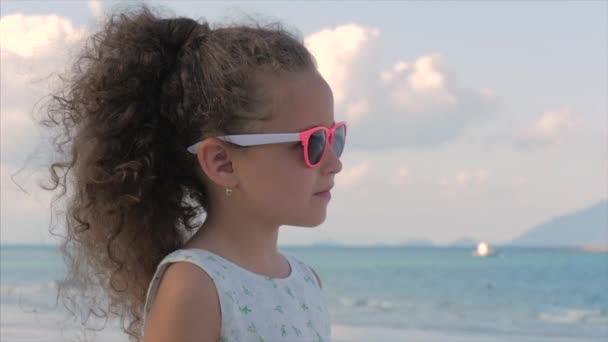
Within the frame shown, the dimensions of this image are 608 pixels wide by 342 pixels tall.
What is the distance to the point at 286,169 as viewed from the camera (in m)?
2.21

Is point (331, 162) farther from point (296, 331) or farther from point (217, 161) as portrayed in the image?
point (296, 331)

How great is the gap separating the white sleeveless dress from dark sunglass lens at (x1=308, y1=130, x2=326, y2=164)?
0.29 meters

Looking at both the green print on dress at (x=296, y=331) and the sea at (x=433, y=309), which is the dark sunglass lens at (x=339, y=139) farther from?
the sea at (x=433, y=309)

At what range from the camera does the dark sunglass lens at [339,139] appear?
7.52 feet

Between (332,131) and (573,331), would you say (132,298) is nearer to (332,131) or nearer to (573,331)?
(332,131)

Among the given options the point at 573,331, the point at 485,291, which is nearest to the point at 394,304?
the point at 573,331

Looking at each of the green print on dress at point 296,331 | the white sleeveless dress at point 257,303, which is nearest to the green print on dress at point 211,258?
the white sleeveless dress at point 257,303

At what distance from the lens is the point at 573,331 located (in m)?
13.0

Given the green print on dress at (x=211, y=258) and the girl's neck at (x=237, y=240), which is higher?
the girl's neck at (x=237, y=240)

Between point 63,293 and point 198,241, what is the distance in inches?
15.9

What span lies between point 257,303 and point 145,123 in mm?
457

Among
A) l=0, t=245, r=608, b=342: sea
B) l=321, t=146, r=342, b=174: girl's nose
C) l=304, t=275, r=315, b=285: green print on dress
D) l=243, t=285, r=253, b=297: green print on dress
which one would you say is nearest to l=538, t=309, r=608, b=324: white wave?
l=0, t=245, r=608, b=342: sea

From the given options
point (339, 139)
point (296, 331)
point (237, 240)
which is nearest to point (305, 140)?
point (339, 139)

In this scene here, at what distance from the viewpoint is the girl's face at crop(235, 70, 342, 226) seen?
2.19m
